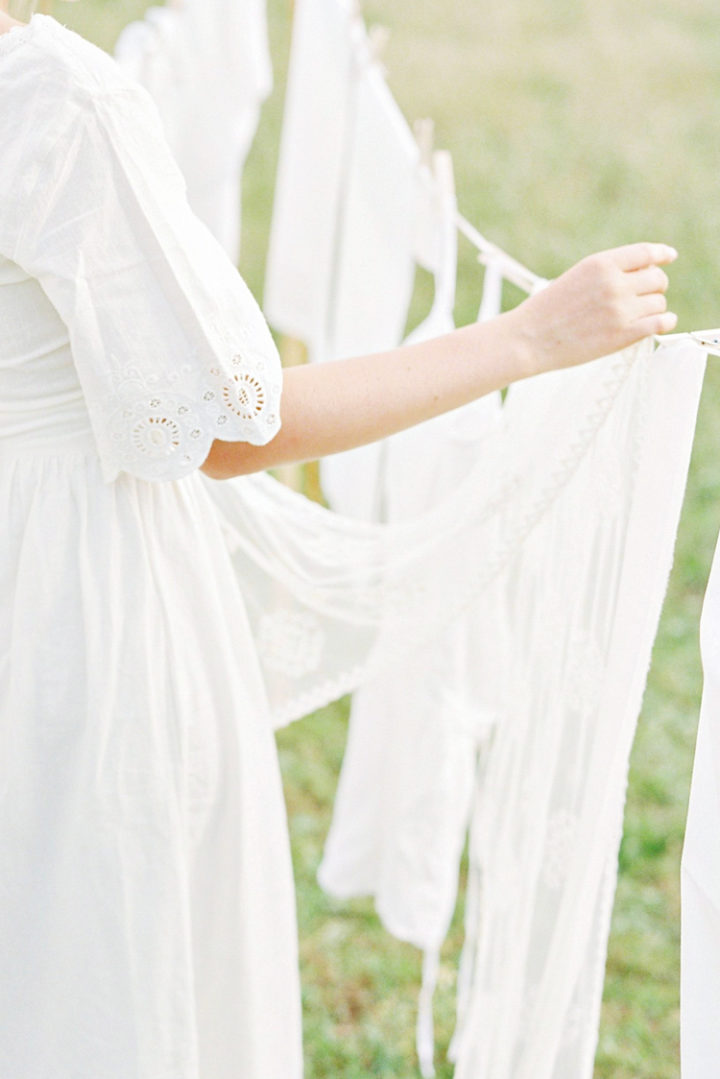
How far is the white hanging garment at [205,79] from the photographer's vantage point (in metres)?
2.21

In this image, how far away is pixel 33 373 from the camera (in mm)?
958

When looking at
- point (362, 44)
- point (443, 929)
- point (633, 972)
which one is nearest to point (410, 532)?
point (443, 929)

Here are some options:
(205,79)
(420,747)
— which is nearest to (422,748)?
(420,747)

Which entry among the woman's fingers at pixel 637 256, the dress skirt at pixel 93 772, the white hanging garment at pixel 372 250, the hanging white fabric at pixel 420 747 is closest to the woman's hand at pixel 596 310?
the woman's fingers at pixel 637 256

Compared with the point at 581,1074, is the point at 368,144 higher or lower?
higher

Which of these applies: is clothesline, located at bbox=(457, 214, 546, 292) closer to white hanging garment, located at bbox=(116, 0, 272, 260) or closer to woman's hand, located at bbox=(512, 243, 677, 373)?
woman's hand, located at bbox=(512, 243, 677, 373)

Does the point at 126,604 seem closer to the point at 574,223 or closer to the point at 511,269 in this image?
the point at 511,269

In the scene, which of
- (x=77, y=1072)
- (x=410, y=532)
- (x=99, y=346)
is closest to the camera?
(x=99, y=346)

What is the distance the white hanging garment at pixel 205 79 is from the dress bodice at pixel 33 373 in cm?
133

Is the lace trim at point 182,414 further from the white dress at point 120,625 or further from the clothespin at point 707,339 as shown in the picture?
the clothespin at point 707,339

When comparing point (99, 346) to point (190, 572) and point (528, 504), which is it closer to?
point (190, 572)

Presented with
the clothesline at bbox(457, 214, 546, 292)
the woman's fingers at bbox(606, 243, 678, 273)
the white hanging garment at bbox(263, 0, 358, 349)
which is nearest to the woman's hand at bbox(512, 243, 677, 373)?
the woman's fingers at bbox(606, 243, 678, 273)

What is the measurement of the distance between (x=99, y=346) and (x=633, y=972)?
160cm

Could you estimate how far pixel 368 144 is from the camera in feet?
6.41
